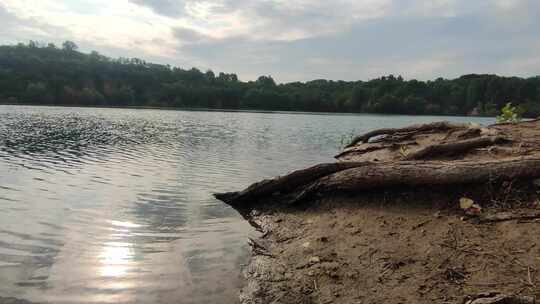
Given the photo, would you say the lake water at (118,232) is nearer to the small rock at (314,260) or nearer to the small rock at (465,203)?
the small rock at (314,260)

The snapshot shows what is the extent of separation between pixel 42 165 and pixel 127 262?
11.1m

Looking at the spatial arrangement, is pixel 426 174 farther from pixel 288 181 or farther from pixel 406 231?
pixel 288 181

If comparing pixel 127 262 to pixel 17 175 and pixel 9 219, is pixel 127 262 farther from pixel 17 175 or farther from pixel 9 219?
pixel 17 175

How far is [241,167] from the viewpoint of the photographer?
17.2 meters

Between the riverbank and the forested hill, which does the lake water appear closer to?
the riverbank

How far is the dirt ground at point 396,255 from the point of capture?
14.8 ft

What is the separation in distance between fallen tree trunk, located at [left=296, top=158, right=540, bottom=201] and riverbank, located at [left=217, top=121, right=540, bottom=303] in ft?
0.05

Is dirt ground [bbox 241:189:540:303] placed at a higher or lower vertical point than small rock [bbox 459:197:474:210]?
lower

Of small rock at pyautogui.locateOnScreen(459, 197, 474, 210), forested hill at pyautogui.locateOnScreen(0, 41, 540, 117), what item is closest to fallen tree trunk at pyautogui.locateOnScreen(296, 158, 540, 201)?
small rock at pyautogui.locateOnScreen(459, 197, 474, 210)

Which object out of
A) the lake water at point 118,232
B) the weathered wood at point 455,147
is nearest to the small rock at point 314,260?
the lake water at point 118,232

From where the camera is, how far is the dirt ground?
4.50m

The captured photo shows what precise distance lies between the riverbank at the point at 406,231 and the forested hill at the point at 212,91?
278ft

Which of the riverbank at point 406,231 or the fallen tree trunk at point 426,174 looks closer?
the riverbank at point 406,231

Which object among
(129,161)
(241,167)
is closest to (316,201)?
(241,167)
